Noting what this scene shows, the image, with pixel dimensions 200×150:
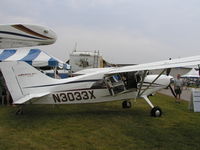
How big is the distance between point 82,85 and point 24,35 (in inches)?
96.6

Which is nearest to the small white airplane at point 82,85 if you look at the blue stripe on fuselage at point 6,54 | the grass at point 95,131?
the grass at point 95,131

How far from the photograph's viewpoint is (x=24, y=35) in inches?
213

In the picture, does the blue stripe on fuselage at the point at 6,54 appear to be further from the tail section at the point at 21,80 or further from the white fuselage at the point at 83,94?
the white fuselage at the point at 83,94

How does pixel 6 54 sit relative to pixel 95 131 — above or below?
above

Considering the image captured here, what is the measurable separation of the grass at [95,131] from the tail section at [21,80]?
0.70 metres

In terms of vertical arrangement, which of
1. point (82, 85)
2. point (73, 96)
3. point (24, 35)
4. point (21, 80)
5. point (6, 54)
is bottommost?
point (73, 96)

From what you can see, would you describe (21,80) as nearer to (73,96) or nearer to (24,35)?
(73,96)

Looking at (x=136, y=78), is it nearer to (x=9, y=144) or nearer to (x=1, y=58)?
(x=9, y=144)

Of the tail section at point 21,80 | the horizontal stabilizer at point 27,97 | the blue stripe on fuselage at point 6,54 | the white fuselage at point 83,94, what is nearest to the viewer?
the horizontal stabilizer at point 27,97

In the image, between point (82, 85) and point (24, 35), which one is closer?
point (24, 35)

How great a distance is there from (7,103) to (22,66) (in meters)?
3.51

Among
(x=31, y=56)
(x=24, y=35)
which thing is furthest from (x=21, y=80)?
(x=31, y=56)

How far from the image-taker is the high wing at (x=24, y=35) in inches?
207

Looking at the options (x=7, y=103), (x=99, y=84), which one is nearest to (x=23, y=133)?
(x=99, y=84)
